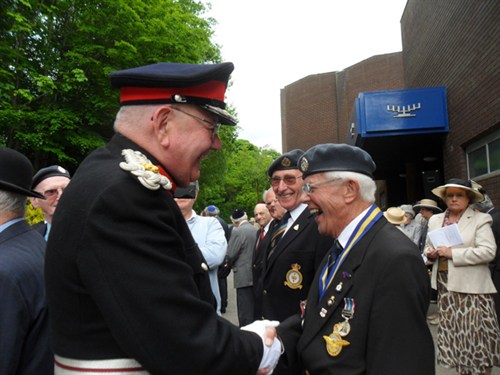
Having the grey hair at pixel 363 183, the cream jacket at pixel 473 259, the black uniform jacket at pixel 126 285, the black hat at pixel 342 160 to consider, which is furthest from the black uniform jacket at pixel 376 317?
the cream jacket at pixel 473 259

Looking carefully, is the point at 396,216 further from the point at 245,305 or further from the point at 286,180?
the point at 286,180

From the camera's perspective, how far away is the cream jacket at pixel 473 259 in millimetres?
4551

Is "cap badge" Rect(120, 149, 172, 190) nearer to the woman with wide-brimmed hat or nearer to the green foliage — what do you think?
the woman with wide-brimmed hat

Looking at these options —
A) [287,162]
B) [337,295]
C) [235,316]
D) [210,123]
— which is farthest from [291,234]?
[235,316]

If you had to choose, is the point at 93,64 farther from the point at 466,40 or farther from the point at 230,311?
Result: the point at 466,40

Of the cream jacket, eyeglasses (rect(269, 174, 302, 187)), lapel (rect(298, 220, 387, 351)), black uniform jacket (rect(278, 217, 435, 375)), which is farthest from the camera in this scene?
the cream jacket

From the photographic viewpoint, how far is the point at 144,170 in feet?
4.45

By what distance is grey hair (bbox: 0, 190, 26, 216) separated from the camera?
87.9 inches

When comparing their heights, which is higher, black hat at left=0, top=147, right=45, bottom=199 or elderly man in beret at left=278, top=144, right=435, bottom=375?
black hat at left=0, top=147, right=45, bottom=199

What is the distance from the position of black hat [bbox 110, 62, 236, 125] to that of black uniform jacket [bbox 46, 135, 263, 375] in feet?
0.95

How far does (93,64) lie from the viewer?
13469mm

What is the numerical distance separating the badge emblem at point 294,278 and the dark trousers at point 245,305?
2861 millimetres

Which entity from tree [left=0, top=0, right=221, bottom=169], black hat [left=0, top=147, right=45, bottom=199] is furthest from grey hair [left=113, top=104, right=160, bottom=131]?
tree [left=0, top=0, right=221, bottom=169]

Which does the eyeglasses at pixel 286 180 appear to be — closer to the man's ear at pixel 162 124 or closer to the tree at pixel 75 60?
the man's ear at pixel 162 124
